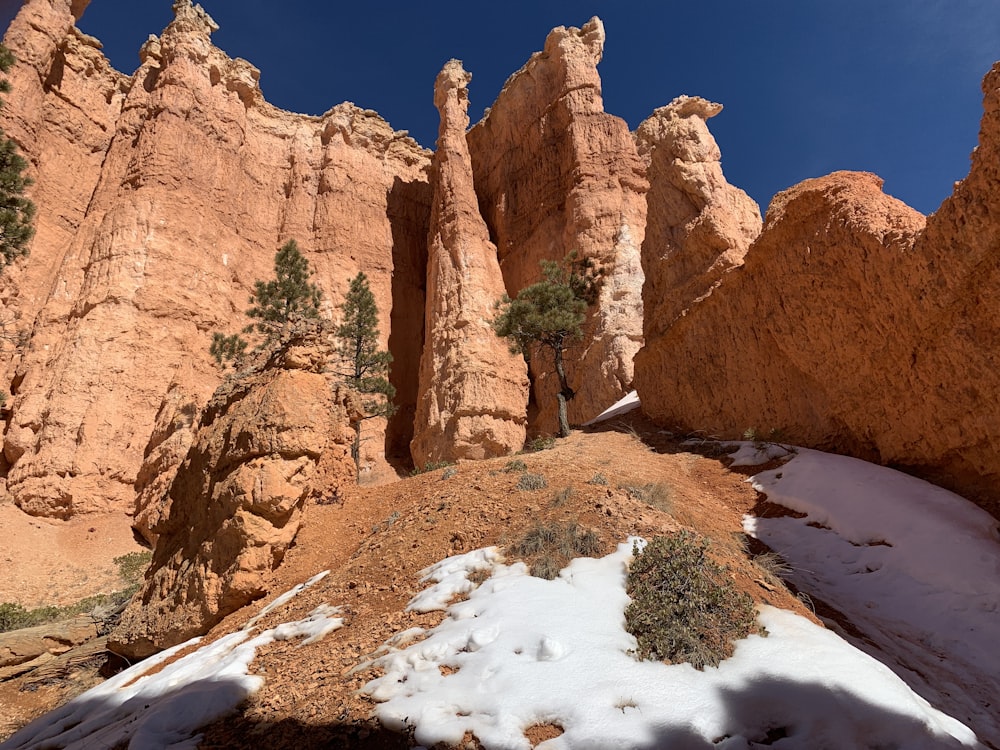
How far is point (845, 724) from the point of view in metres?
3.29

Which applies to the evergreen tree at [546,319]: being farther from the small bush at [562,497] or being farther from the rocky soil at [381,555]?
the small bush at [562,497]

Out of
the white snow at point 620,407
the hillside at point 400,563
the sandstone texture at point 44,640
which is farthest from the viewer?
the white snow at point 620,407

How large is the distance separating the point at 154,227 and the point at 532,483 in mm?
27576

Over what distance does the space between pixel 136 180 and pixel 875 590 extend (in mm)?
34830

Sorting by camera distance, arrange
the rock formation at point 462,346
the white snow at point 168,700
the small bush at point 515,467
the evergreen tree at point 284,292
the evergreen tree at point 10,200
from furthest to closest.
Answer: the rock formation at point 462,346 → the evergreen tree at point 284,292 → the evergreen tree at point 10,200 → the small bush at point 515,467 → the white snow at point 168,700

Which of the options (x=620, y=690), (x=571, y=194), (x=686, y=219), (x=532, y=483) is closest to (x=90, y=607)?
(x=532, y=483)

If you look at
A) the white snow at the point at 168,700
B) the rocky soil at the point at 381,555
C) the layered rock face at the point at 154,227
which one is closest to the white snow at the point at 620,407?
the rocky soil at the point at 381,555

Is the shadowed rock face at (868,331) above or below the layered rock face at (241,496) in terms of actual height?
above

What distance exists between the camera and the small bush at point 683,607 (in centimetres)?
405

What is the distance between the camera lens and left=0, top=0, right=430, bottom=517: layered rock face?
2194 cm

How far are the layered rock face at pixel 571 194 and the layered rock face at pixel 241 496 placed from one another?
52.0 ft

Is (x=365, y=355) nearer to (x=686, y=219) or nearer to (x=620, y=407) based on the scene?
(x=620, y=407)

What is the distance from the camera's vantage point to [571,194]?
1243 inches

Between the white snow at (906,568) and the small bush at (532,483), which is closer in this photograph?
the white snow at (906,568)
